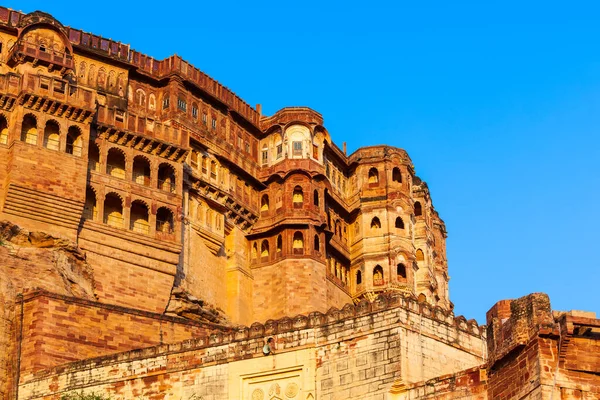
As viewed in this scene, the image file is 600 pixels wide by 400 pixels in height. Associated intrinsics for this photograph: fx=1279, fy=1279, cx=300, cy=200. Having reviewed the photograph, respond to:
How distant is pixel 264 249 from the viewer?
61562 mm

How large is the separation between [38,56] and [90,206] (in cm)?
699

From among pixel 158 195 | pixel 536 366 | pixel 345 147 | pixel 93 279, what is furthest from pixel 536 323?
pixel 345 147

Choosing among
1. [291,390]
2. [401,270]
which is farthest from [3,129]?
[401,270]

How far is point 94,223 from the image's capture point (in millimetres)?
50156

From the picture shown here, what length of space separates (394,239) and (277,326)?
3286 centimetres

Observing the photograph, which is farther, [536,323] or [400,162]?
[400,162]

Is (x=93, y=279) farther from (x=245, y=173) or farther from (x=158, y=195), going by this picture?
(x=245, y=173)

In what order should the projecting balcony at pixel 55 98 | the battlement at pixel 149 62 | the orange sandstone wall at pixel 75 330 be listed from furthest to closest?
the battlement at pixel 149 62, the projecting balcony at pixel 55 98, the orange sandstone wall at pixel 75 330

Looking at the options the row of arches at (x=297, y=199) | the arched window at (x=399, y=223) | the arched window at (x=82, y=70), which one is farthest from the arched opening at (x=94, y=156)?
the arched window at (x=399, y=223)

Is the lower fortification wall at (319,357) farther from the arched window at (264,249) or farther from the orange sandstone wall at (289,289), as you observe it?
the arched window at (264,249)

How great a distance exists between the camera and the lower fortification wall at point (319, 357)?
106 ft

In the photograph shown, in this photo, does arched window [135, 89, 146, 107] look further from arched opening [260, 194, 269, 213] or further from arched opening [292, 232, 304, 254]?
arched opening [292, 232, 304, 254]

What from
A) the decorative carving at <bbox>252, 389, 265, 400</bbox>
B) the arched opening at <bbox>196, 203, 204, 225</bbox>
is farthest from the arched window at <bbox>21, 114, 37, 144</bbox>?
the decorative carving at <bbox>252, 389, 265, 400</bbox>

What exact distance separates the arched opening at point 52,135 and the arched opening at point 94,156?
224cm
